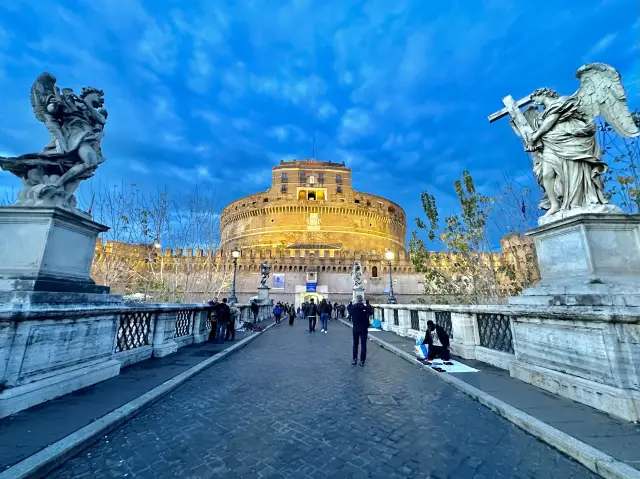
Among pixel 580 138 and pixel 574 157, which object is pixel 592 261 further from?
pixel 580 138

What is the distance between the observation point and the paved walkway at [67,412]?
2.59m

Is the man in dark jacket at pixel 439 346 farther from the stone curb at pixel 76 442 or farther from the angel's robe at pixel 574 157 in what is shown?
the stone curb at pixel 76 442

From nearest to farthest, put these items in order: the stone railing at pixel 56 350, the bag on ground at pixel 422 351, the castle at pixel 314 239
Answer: the stone railing at pixel 56 350, the bag on ground at pixel 422 351, the castle at pixel 314 239

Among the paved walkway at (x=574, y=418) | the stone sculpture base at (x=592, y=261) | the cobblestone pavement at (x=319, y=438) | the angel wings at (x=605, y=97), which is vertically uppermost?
the angel wings at (x=605, y=97)

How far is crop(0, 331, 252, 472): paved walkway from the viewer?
259 cm

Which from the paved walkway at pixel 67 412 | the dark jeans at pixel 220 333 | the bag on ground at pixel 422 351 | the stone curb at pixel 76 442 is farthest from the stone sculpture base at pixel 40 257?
the bag on ground at pixel 422 351

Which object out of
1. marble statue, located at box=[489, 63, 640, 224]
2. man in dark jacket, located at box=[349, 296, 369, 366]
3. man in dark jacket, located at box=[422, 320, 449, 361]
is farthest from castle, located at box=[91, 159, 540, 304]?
marble statue, located at box=[489, 63, 640, 224]

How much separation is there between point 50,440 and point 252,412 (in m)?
1.97

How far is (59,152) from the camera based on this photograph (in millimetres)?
4457

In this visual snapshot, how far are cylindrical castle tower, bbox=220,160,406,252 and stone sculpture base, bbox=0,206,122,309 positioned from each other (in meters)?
47.4

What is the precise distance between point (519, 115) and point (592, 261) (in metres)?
2.95

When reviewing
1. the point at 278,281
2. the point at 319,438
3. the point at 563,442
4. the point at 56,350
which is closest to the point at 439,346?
the point at 563,442

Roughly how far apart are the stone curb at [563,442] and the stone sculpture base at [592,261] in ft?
5.29

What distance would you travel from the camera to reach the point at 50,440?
269cm
